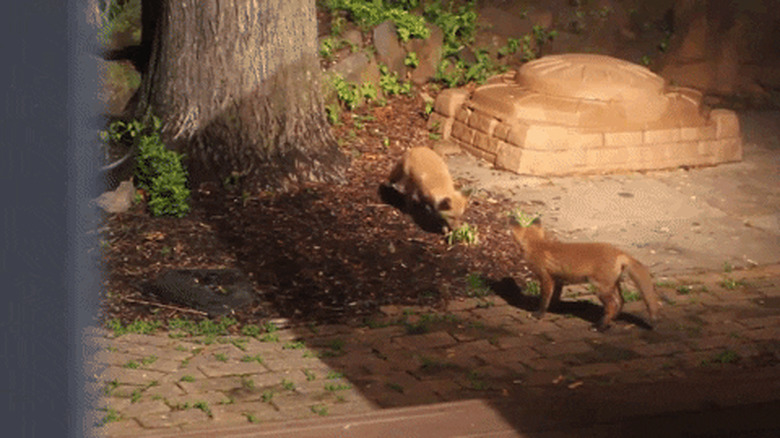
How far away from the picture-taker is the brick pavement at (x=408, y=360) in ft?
16.4

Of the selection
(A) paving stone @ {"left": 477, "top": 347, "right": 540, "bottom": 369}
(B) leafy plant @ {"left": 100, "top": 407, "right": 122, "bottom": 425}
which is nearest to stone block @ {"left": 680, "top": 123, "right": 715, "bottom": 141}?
(A) paving stone @ {"left": 477, "top": 347, "right": 540, "bottom": 369}

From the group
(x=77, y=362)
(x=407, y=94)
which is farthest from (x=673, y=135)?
(x=77, y=362)

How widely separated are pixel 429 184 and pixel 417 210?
0.36 m

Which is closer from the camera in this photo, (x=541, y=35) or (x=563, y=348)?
(x=563, y=348)

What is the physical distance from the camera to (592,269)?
603 centimetres

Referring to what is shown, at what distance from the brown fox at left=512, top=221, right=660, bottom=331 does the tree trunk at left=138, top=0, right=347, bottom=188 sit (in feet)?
9.56

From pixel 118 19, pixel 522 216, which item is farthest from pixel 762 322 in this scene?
pixel 118 19

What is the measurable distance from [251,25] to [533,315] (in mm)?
3561

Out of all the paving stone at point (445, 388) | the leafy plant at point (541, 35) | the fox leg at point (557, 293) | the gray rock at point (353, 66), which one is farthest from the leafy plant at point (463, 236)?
the leafy plant at point (541, 35)

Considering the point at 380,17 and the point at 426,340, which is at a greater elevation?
the point at 380,17

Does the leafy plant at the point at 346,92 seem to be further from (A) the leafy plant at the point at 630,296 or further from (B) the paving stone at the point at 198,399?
(B) the paving stone at the point at 198,399

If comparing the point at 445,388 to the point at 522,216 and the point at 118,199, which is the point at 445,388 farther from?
the point at 118,199

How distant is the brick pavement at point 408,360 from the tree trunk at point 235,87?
8.33ft

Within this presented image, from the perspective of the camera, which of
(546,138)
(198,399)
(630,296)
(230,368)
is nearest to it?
(198,399)
